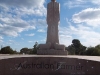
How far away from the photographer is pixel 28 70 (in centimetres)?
1205

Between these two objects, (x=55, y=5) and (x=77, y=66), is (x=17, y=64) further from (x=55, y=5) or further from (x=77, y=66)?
(x=55, y=5)

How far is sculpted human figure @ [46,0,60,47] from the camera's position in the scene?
21.2m

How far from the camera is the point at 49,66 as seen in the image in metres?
12.1

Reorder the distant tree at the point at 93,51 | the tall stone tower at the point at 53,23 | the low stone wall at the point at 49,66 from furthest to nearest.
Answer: the distant tree at the point at 93,51 → the tall stone tower at the point at 53,23 → the low stone wall at the point at 49,66

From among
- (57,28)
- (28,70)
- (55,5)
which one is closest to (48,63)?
(28,70)

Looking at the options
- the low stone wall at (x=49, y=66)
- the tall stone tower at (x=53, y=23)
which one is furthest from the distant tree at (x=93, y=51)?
the low stone wall at (x=49, y=66)

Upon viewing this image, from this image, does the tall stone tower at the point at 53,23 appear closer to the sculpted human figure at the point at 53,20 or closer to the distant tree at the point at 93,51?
the sculpted human figure at the point at 53,20

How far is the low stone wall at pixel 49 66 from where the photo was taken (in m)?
12.0

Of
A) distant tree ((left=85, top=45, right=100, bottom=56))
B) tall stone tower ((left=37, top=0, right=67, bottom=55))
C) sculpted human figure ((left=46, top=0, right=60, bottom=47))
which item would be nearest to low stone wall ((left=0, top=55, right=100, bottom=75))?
tall stone tower ((left=37, top=0, right=67, bottom=55))

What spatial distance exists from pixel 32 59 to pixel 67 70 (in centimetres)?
254

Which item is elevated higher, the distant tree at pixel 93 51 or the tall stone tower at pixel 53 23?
the tall stone tower at pixel 53 23

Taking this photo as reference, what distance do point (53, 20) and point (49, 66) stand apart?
10.2m

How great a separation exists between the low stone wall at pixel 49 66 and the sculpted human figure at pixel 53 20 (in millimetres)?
8784

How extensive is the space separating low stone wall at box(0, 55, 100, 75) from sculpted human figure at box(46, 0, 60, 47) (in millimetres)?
8784
